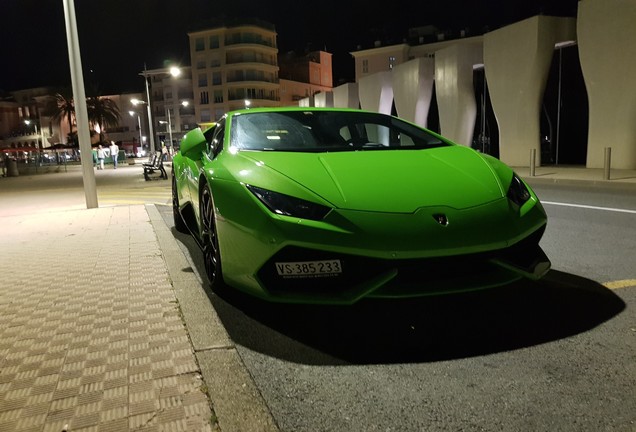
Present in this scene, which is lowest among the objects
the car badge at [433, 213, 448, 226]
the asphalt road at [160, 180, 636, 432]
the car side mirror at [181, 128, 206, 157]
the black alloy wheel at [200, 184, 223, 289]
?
the asphalt road at [160, 180, 636, 432]

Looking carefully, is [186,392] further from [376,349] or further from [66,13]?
[66,13]

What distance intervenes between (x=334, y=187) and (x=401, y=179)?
0.44 m

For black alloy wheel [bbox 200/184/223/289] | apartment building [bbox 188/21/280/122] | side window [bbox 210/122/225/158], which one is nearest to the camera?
black alloy wheel [bbox 200/184/223/289]

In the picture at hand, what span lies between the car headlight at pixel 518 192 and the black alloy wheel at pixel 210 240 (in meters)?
1.96

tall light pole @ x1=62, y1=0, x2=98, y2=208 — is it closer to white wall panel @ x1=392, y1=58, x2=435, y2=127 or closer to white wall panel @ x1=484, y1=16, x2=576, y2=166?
white wall panel @ x1=484, y1=16, x2=576, y2=166

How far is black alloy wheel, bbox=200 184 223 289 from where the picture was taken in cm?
369

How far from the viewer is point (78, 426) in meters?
2.06

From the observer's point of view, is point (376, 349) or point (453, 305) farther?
point (453, 305)

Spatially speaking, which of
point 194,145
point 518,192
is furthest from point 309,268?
point 194,145

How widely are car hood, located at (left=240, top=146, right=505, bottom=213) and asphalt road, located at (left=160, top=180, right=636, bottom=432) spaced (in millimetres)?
763

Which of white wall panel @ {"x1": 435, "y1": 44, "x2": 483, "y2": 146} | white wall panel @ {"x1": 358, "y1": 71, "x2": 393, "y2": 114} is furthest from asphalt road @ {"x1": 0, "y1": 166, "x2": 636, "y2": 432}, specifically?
white wall panel @ {"x1": 358, "y1": 71, "x2": 393, "y2": 114}

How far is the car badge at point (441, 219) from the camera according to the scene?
2.84 m

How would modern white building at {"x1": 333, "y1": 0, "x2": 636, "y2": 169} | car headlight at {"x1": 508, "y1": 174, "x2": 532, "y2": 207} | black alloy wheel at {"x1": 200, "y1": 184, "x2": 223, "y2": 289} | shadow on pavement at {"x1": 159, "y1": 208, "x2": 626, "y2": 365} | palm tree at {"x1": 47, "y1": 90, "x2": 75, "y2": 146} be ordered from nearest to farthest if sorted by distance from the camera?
shadow on pavement at {"x1": 159, "y1": 208, "x2": 626, "y2": 365}
car headlight at {"x1": 508, "y1": 174, "x2": 532, "y2": 207}
black alloy wheel at {"x1": 200, "y1": 184, "x2": 223, "y2": 289}
modern white building at {"x1": 333, "y1": 0, "x2": 636, "y2": 169}
palm tree at {"x1": 47, "y1": 90, "x2": 75, "y2": 146}

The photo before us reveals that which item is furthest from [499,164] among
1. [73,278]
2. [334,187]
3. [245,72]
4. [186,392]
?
[245,72]
